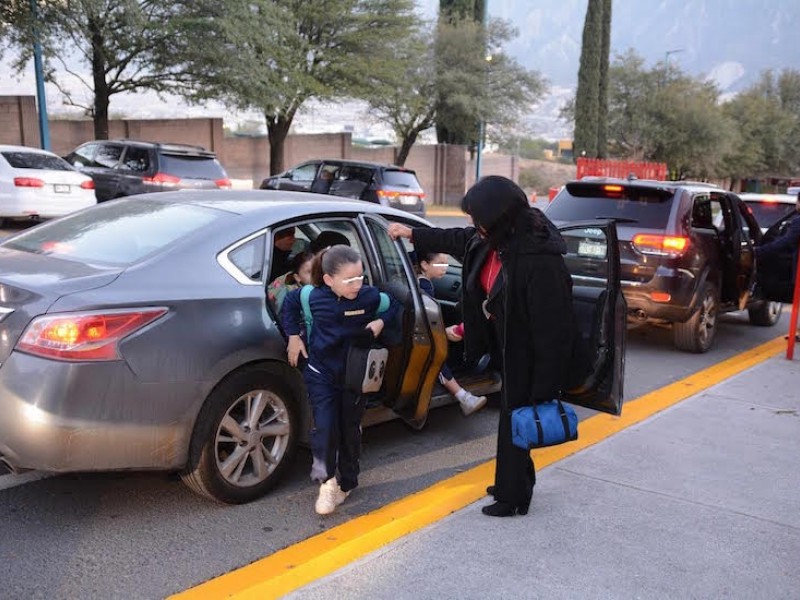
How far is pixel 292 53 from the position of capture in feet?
77.6

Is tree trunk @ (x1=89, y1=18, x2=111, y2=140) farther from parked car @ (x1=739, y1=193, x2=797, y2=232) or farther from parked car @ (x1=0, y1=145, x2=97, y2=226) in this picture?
parked car @ (x1=739, y1=193, x2=797, y2=232)

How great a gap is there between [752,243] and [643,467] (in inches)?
208

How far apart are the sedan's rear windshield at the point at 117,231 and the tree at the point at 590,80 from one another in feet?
123

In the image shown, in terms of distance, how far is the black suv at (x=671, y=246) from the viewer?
296 inches

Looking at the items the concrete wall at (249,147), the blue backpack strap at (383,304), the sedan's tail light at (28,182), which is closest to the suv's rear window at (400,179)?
the sedan's tail light at (28,182)

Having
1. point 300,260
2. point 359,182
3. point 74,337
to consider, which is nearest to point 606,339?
point 300,260

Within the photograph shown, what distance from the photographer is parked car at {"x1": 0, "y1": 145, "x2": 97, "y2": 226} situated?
13.2 meters

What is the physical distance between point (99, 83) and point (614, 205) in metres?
16.8

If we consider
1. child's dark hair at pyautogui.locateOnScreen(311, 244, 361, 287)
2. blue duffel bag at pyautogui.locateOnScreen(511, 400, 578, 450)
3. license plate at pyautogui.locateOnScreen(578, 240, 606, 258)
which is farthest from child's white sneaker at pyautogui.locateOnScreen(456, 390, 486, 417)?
license plate at pyautogui.locateOnScreen(578, 240, 606, 258)

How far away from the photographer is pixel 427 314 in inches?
173

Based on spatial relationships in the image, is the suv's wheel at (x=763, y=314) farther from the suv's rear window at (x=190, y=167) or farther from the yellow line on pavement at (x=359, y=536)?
the suv's rear window at (x=190, y=167)

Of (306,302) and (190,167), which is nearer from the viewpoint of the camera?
(306,302)

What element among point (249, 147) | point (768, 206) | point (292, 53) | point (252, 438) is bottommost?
point (252, 438)

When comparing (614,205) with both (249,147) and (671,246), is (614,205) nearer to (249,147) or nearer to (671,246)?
(671,246)
